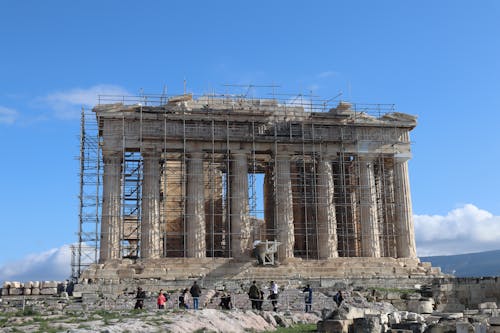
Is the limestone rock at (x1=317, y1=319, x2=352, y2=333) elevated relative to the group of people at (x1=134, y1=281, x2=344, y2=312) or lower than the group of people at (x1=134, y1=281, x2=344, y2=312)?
lower

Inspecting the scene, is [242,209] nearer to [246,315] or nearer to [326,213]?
[326,213]

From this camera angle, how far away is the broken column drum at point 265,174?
43469 millimetres

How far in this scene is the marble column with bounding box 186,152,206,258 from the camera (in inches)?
1699

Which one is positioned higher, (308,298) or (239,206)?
(239,206)

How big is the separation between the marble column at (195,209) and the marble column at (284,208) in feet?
16.4

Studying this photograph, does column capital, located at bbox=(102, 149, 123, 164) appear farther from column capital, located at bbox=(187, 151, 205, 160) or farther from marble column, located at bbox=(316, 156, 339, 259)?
marble column, located at bbox=(316, 156, 339, 259)

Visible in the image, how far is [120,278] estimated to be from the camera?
40.1 meters

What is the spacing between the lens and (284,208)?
45031 mm

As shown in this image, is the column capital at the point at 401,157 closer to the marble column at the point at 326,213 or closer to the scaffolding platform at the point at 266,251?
the marble column at the point at 326,213

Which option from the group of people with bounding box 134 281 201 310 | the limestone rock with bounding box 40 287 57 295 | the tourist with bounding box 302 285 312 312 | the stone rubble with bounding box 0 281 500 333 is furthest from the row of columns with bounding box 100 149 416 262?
the group of people with bounding box 134 281 201 310

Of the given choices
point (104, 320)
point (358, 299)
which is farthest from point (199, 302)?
point (104, 320)

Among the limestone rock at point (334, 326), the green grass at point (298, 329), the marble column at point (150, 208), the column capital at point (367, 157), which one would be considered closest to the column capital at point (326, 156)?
the column capital at point (367, 157)

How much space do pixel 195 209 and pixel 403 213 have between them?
1432cm

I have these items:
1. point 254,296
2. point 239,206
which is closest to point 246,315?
point 254,296
